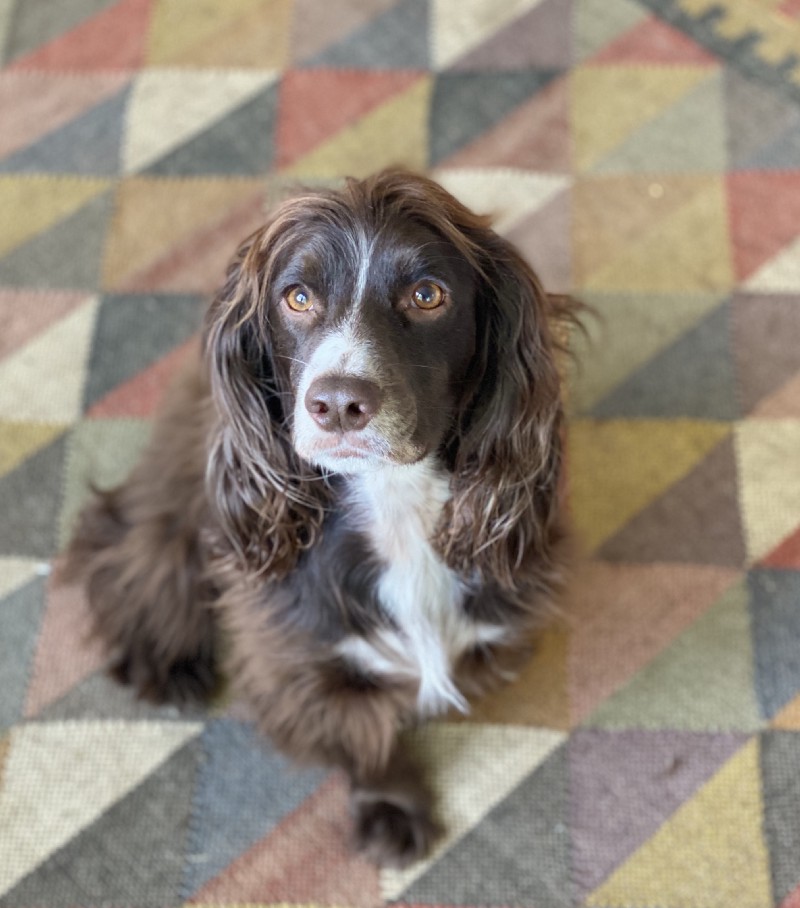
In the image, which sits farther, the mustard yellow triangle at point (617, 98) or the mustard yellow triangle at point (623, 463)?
the mustard yellow triangle at point (617, 98)

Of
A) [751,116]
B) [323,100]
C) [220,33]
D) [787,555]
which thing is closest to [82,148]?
[220,33]

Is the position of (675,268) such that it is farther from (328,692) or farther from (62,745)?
(62,745)

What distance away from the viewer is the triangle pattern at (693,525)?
2.43m

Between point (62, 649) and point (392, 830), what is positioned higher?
point (62, 649)

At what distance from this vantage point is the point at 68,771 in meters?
2.29

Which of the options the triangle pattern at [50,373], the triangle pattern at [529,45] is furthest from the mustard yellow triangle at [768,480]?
the triangle pattern at [50,373]

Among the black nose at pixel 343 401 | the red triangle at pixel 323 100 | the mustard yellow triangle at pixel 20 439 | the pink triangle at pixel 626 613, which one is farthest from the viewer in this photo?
the red triangle at pixel 323 100

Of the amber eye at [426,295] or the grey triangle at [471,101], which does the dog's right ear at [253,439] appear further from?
the grey triangle at [471,101]

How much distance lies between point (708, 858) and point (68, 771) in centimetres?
141

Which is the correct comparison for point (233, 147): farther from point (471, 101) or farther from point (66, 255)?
point (471, 101)

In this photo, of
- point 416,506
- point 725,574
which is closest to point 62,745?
point 416,506

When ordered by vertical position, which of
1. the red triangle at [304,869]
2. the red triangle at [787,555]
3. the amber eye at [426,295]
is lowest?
the red triangle at [304,869]

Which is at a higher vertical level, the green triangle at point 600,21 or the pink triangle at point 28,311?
the green triangle at point 600,21

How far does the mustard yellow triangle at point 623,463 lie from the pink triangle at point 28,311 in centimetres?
139
